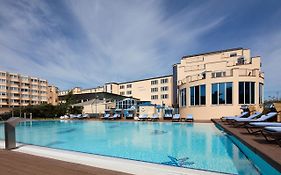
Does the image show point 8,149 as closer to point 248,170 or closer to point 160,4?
point 248,170

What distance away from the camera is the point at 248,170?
4.29 m

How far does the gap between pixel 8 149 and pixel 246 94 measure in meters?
19.0

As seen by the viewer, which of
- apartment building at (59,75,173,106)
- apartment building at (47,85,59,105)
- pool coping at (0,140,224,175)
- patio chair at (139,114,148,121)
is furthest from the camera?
apartment building at (47,85,59,105)

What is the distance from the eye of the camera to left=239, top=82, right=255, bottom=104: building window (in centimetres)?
1791

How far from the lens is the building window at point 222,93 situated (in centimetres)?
1806

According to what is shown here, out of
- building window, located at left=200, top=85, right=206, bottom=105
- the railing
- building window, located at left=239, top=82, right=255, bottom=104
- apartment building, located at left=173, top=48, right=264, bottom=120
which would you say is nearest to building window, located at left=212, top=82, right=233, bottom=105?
apartment building, located at left=173, top=48, right=264, bottom=120

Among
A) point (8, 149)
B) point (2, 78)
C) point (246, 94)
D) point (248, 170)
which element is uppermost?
point (2, 78)

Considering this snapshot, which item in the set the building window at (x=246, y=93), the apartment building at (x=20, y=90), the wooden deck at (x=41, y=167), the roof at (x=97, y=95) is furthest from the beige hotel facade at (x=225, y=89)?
the apartment building at (x=20, y=90)

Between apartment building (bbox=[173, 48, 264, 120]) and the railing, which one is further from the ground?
the railing

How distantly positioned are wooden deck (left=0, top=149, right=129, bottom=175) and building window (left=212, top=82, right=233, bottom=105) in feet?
57.2

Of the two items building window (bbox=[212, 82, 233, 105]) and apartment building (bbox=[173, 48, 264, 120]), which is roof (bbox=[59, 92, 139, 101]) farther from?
building window (bbox=[212, 82, 233, 105])

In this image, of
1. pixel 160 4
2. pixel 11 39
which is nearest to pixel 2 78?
pixel 11 39

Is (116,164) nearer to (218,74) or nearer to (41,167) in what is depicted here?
(41,167)

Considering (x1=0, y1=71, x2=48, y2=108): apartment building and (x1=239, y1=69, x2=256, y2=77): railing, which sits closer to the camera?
(x1=239, y1=69, x2=256, y2=77): railing
